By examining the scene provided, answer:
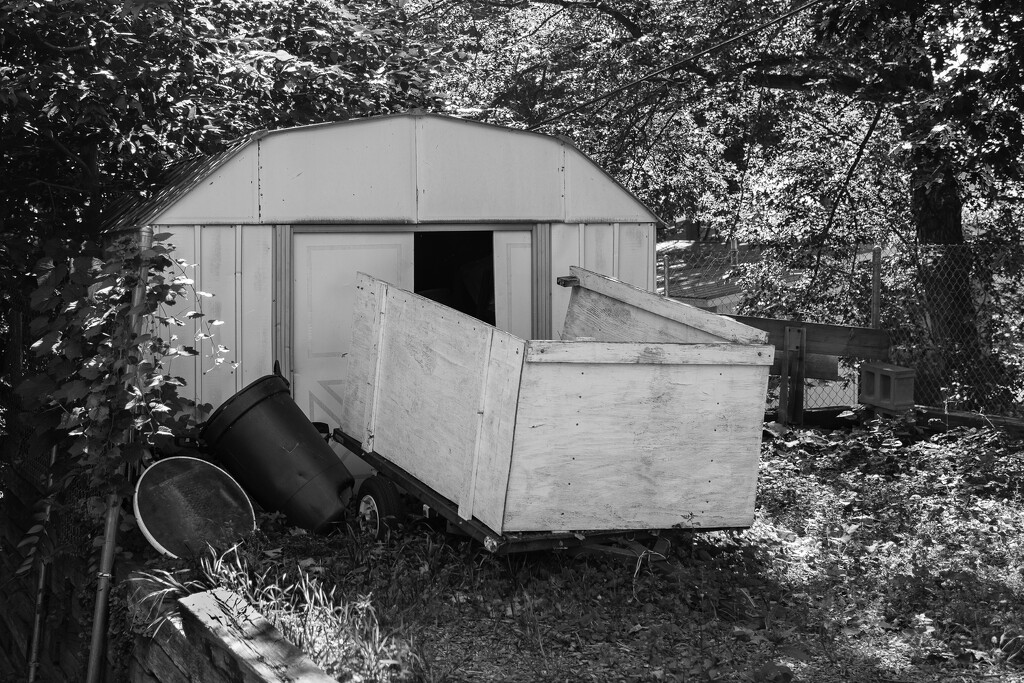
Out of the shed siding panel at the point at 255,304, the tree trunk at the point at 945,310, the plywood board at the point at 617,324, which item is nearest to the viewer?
the plywood board at the point at 617,324

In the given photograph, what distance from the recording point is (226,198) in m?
7.01

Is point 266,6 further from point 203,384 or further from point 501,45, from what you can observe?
point 501,45

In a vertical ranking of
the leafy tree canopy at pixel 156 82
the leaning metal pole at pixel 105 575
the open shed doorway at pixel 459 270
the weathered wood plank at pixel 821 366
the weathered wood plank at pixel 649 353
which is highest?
the leafy tree canopy at pixel 156 82

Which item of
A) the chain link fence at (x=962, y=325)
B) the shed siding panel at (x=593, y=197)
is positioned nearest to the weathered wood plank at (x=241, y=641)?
the shed siding panel at (x=593, y=197)

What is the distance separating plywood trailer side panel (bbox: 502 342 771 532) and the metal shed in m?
2.65

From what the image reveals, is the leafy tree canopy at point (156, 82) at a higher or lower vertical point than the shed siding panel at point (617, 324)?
higher

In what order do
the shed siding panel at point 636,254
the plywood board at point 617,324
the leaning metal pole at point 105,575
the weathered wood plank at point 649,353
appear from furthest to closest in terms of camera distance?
1. the shed siding panel at point 636,254
2. the plywood board at point 617,324
3. the leaning metal pole at point 105,575
4. the weathered wood plank at point 649,353

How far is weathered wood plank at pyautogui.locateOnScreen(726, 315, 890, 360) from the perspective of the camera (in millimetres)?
10023

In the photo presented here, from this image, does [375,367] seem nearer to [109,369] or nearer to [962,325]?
[109,369]

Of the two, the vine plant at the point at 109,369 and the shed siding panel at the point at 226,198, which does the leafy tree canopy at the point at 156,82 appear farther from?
the vine plant at the point at 109,369

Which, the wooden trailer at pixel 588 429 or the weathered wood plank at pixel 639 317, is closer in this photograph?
the wooden trailer at pixel 588 429

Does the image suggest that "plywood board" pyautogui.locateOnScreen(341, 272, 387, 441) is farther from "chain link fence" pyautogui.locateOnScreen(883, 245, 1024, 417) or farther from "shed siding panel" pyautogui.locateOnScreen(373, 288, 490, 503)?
"chain link fence" pyautogui.locateOnScreen(883, 245, 1024, 417)

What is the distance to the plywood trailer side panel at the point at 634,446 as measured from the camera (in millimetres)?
5266

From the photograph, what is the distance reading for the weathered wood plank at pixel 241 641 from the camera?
175 inches
